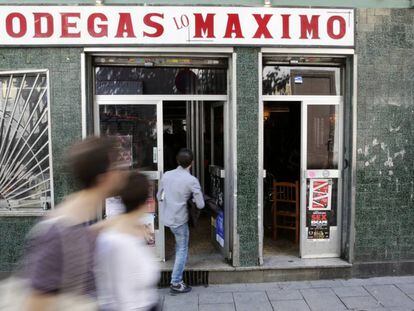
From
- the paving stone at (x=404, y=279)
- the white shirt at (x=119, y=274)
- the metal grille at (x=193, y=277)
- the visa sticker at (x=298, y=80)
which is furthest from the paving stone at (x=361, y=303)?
the white shirt at (x=119, y=274)

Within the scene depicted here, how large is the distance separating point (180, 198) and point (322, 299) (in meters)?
1.90

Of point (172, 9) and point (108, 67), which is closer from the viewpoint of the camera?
point (172, 9)

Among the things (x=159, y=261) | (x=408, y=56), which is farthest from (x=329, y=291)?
(x=408, y=56)

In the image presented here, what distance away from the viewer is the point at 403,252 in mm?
5371

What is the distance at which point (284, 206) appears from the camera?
6.78 metres

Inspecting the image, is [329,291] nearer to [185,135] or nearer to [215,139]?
[215,139]

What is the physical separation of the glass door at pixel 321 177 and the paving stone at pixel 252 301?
1.06m

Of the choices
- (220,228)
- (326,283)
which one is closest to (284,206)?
(220,228)

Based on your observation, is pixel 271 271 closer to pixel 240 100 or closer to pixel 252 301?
pixel 252 301

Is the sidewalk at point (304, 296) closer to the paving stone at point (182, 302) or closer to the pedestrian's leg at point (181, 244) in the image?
the paving stone at point (182, 302)

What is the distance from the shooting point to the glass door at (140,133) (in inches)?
207

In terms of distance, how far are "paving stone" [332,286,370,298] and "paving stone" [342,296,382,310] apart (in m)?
0.09

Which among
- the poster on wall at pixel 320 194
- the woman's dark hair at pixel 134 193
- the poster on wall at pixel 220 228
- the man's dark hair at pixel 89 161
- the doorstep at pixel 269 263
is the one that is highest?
the man's dark hair at pixel 89 161

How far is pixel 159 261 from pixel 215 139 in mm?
1839
